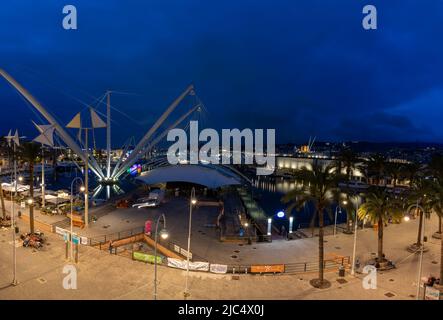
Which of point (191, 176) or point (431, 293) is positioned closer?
point (431, 293)

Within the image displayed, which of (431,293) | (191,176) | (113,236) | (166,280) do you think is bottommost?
(113,236)

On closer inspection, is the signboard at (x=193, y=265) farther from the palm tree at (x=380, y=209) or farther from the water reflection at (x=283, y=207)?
the palm tree at (x=380, y=209)

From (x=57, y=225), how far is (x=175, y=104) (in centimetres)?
4992

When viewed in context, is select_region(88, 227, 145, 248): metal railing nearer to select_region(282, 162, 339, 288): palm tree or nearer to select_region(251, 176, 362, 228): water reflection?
select_region(251, 176, 362, 228): water reflection

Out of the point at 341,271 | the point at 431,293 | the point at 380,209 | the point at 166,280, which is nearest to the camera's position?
the point at 431,293

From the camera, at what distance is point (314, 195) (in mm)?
20328

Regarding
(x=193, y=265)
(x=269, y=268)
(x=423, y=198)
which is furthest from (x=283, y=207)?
(x=193, y=265)

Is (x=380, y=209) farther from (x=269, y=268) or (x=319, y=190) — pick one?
(x=269, y=268)

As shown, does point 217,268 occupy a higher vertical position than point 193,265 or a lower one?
lower

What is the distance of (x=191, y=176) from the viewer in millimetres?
56312

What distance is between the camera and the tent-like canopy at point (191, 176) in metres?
54.6

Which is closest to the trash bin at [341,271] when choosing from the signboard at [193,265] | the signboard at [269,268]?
the signboard at [269,268]

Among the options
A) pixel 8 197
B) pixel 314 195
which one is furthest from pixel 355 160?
pixel 8 197
